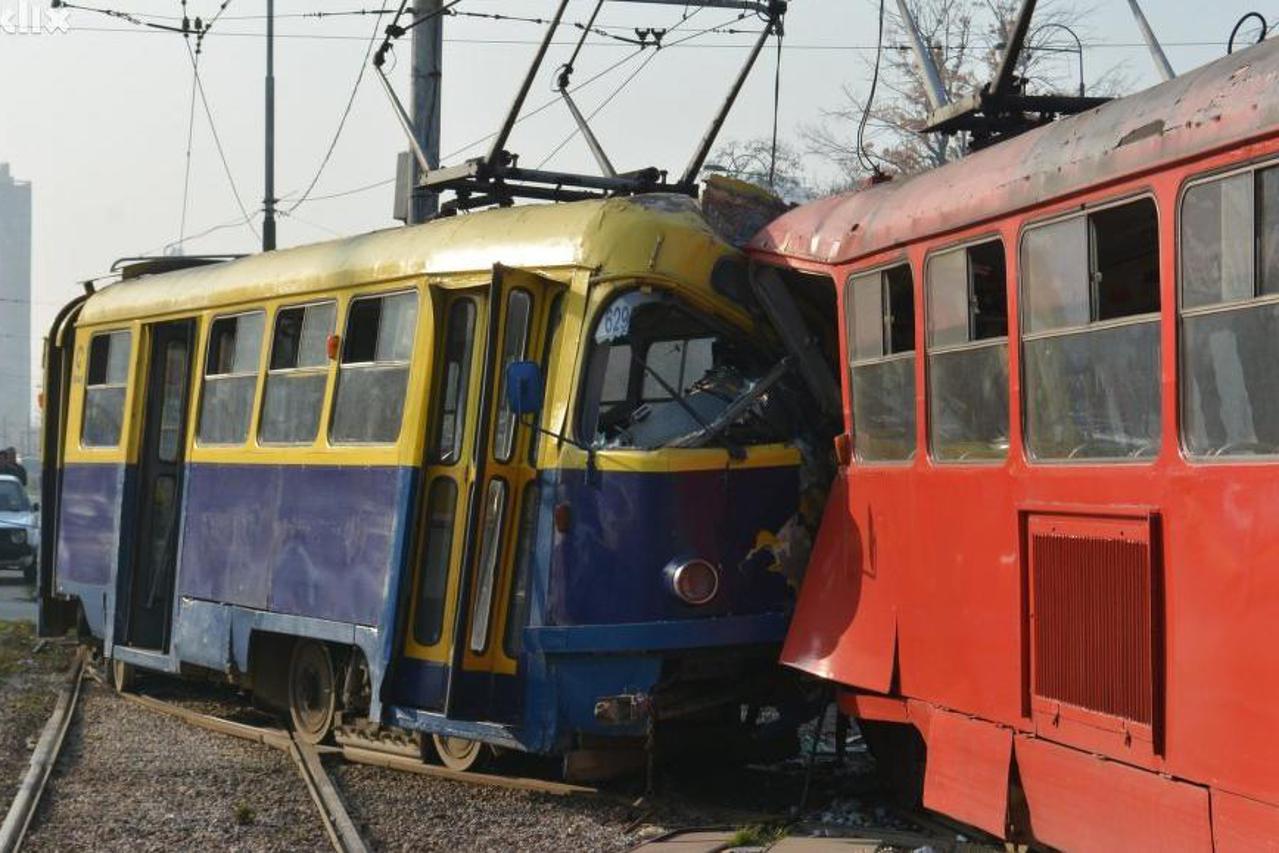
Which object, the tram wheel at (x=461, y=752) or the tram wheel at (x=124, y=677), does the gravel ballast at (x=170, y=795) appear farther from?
the tram wheel at (x=124, y=677)

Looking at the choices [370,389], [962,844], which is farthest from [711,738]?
[370,389]

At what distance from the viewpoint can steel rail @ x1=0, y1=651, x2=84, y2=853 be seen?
823 cm

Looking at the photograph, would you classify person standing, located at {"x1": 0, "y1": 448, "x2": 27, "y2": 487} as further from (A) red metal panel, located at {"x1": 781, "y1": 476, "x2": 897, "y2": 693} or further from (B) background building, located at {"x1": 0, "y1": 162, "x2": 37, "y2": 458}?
(B) background building, located at {"x1": 0, "y1": 162, "x2": 37, "y2": 458}

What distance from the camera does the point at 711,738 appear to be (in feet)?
28.9

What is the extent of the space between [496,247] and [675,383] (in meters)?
1.17

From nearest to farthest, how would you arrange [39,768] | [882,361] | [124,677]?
[882,361] < [39,768] < [124,677]

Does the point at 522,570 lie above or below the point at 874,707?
above

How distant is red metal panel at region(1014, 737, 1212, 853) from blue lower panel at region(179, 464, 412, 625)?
12.0 ft

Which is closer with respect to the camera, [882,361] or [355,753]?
[882,361]

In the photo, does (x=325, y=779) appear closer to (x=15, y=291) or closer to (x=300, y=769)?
(x=300, y=769)

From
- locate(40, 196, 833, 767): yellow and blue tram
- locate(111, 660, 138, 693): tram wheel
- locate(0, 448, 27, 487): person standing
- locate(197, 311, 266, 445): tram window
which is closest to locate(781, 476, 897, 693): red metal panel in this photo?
locate(40, 196, 833, 767): yellow and blue tram

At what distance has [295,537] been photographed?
9820mm

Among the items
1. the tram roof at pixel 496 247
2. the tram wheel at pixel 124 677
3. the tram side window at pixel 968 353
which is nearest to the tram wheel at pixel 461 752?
the tram roof at pixel 496 247

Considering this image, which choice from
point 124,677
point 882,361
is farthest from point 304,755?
point 882,361
